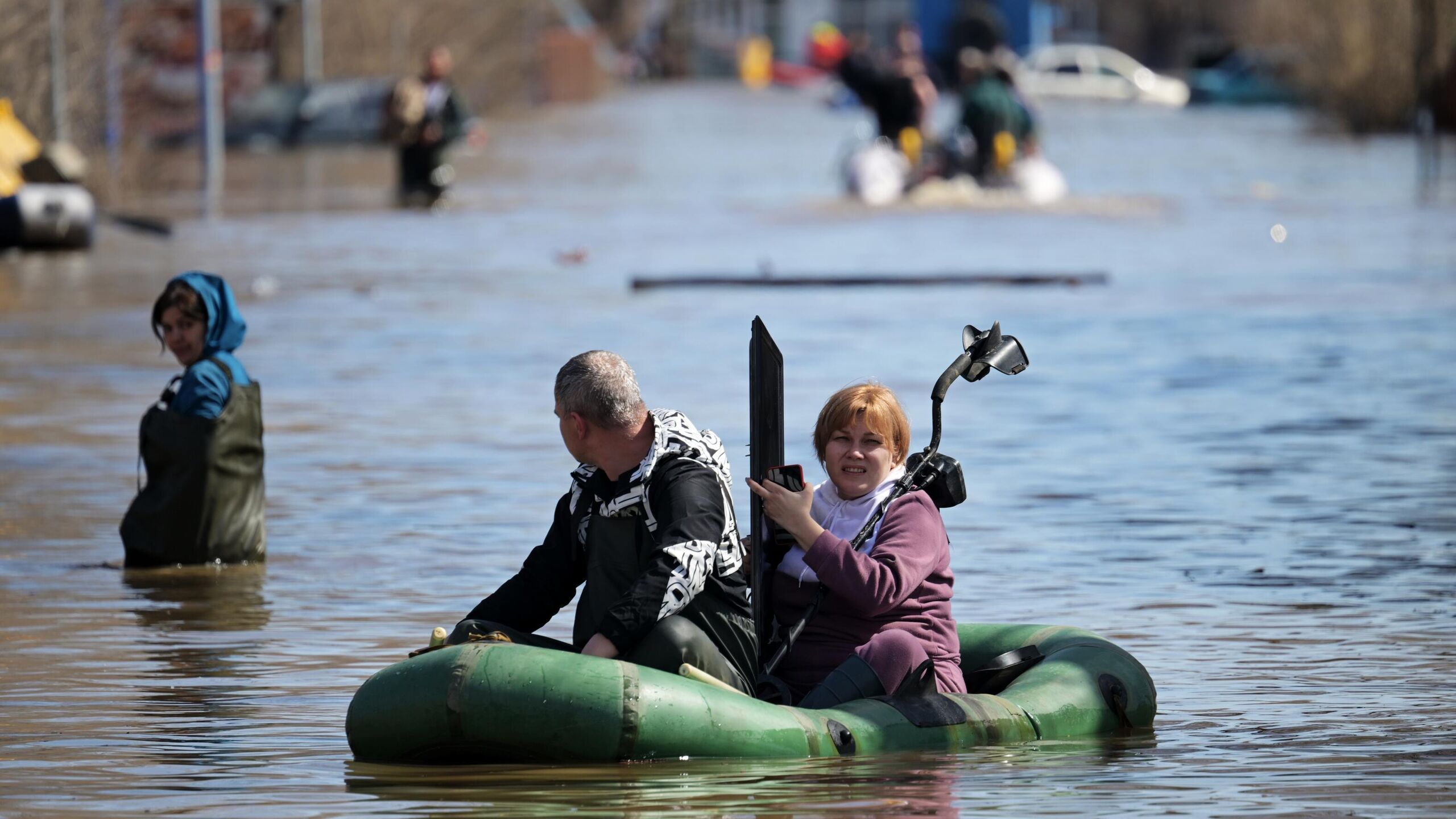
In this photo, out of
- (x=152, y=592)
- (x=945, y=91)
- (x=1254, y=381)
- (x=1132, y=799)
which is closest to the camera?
(x=1132, y=799)

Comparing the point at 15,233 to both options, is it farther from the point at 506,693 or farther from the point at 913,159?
the point at 506,693

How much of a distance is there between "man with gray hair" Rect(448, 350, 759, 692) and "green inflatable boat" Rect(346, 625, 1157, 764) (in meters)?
0.16

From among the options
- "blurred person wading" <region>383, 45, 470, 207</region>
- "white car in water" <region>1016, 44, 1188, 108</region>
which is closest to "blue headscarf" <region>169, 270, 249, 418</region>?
"blurred person wading" <region>383, 45, 470, 207</region>

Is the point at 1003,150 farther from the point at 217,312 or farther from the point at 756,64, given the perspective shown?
the point at 756,64

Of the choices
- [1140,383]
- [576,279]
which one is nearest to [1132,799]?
[1140,383]

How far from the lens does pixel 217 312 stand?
9.95 meters

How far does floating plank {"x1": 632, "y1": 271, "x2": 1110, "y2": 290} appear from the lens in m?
22.0

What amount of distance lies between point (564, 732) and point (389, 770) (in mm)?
482

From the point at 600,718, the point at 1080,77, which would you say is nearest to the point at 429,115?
the point at 600,718

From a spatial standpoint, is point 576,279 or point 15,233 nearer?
point 576,279

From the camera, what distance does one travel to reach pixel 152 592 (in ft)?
32.7

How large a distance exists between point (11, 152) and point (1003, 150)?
10.9 metres

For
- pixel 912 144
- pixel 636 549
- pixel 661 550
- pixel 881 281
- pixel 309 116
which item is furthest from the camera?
pixel 309 116

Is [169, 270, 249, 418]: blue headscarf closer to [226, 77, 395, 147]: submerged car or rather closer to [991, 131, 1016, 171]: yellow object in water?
[991, 131, 1016, 171]: yellow object in water
